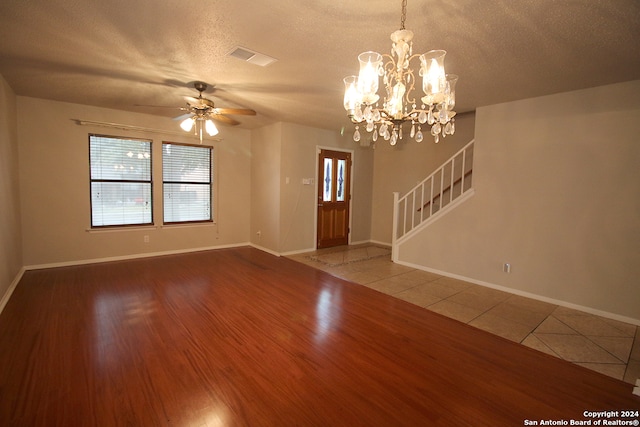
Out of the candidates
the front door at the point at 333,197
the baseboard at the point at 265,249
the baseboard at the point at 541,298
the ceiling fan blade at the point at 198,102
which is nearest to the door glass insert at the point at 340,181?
the front door at the point at 333,197

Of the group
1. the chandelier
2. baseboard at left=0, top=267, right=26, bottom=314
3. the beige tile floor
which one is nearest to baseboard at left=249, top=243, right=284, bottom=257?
the beige tile floor

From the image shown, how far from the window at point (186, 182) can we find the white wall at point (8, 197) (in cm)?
196

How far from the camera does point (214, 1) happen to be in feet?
6.39

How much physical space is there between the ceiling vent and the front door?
339cm

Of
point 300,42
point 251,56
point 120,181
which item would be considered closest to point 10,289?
point 120,181

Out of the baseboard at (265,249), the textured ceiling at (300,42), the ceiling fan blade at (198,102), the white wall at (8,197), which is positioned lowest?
the baseboard at (265,249)

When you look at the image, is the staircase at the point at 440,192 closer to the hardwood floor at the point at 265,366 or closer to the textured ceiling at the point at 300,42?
the textured ceiling at the point at 300,42

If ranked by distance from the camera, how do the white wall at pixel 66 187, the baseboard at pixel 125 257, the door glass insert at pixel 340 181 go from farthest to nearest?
1. the door glass insert at pixel 340 181
2. the baseboard at pixel 125 257
3. the white wall at pixel 66 187

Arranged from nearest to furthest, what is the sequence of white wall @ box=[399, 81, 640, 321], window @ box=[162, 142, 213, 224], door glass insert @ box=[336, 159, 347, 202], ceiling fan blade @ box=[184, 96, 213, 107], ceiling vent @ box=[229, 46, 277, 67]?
ceiling vent @ box=[229, 46, 277, 67] < white wall @ box=[399, 81, 640, 321] < ceiling fan blade @ box=[184, 96, 213, 107] < window @ box=[162, 142, 213, 224] < door glass insert @ box=[336, 159, 347, 202]

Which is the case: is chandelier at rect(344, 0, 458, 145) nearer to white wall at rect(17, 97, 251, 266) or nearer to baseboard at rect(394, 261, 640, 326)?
baseboard at rect(394, 261, 640, 326)

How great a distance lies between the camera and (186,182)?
227 inches

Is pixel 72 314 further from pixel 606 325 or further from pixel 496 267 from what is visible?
pixel 606 325

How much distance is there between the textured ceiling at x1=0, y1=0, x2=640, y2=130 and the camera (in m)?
1.98

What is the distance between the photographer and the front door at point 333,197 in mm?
6312
